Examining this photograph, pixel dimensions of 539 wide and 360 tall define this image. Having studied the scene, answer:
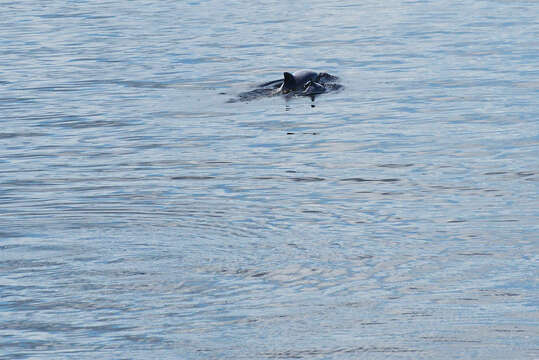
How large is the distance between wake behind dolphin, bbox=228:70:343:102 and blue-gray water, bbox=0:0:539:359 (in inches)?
12.5

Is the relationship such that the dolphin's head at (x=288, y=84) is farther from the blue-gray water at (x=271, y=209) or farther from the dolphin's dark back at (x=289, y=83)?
the blue-gray water at (x=271, y=209)

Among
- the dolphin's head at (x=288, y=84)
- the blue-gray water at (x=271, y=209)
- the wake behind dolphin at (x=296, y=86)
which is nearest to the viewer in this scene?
the blue-gray water at (x=271, y=209)

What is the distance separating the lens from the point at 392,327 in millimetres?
8164

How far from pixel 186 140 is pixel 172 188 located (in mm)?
3067

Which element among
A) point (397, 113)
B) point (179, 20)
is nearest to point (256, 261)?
point (397, 113)

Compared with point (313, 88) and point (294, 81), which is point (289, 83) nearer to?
point (294, 81)

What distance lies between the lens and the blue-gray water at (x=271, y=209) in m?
8.20

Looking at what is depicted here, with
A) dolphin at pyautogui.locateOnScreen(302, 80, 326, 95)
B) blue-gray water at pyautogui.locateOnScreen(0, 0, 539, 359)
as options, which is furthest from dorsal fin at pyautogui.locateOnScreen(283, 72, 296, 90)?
blue-gray water at pyautogui.locateOnScreen(0, 0, 539, 359)

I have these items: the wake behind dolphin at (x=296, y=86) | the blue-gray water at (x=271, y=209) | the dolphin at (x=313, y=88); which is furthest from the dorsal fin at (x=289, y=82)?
the blue-gray water at (x=271, y=209)

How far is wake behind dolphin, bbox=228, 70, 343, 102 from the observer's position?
19.5 metres

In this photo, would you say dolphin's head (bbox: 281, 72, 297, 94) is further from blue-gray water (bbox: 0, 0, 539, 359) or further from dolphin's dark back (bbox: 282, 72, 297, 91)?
blue-gray water (bbox: 0, 0, 539, 359)

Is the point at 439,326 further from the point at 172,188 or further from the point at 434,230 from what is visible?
the point at 172,188

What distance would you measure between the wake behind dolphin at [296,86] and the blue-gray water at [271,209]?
0.32 metres

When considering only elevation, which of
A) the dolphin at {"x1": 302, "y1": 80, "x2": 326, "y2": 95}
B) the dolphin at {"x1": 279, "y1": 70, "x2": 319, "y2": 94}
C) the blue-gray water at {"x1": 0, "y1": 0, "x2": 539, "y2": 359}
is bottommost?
the dolphin at {"x1": 302, "y1": 80, "x2": 326, "y2": 95}
